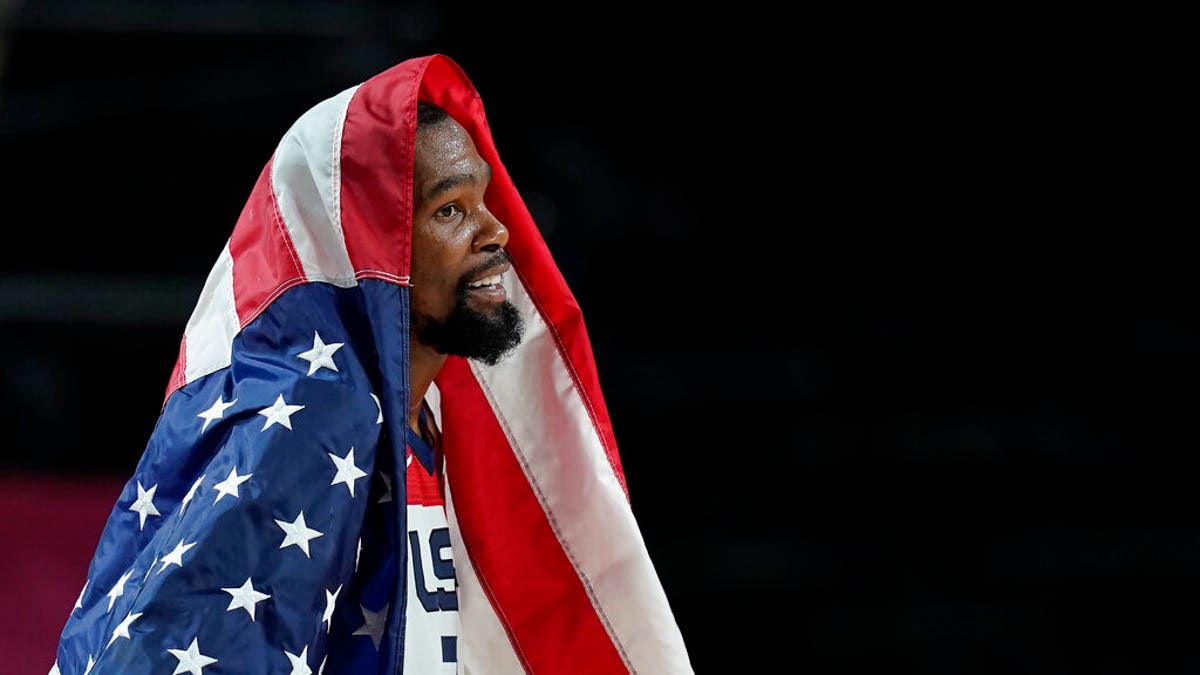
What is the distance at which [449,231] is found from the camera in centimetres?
222

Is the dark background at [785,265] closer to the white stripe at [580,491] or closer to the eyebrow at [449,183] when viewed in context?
the white stripe at [580,491]

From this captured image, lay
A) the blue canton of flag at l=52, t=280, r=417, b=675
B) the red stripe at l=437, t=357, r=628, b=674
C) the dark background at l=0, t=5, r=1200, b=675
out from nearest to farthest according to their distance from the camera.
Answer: the blue canton of flag at l=52, t=280, r=417, b=675
the red stripe at l=437, t=357, r=628, b=674
the dark background at l=0, t=5, r=1200, b=675

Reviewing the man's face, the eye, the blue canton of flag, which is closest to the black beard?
the man's face

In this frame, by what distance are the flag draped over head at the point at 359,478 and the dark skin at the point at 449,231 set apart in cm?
9

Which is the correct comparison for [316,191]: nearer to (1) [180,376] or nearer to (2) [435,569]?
A: (1) [180,376]

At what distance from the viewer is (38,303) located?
447 centimetres

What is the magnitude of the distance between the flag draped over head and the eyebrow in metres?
0.09

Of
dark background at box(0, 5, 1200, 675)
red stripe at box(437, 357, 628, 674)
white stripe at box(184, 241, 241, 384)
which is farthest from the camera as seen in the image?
dark background at box(0, 5, 1200, 675)

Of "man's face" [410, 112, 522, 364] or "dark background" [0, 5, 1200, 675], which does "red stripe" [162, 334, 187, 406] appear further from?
"dark background" [0, 5, 1200, 675]

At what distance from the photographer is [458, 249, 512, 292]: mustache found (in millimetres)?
2244

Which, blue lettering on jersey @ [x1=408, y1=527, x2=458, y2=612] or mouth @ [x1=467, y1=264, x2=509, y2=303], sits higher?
mouth @ [x1=467, y1=264, x2=509, y2=303]

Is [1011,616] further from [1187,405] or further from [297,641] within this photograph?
[297,641]

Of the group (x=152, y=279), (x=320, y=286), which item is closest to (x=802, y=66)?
(x=152, y=279)

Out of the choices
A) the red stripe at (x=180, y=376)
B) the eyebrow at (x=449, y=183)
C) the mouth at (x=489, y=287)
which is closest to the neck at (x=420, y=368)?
the mouth at (x=489, y=287)
